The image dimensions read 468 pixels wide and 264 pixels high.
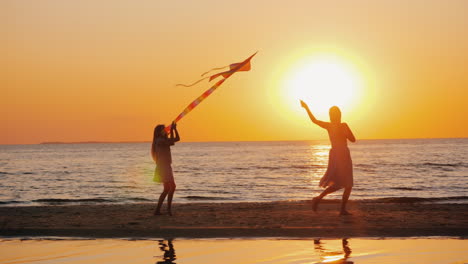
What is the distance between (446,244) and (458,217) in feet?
12.6

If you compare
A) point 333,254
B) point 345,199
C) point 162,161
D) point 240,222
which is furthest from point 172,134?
point 333,254

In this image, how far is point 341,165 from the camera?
13750 millimetres

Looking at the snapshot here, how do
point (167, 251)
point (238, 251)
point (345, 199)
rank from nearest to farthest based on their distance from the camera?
point (238, 251), point (167, 251), point (345, 199)

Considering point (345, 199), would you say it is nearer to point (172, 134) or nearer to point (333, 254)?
point (172, 134)

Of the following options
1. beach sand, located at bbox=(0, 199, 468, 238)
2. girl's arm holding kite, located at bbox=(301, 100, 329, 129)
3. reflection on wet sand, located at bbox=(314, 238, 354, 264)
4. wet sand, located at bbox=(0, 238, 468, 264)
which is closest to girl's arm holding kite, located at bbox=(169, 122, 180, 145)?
beach sand, located at bbox=(0, 199, 468, 238)

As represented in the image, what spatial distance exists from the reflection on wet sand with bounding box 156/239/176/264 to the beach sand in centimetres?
77

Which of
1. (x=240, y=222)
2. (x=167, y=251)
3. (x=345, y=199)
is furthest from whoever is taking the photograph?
(x=345, y=199)

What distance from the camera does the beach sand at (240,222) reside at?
1130 cm

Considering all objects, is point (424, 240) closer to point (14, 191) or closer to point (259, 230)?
point (259, 230)

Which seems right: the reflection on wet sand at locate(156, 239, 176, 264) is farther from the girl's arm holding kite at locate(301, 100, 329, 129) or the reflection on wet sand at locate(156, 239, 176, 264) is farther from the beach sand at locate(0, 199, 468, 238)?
the girl's arm holding kite at locate(301, 100, 329, 129)

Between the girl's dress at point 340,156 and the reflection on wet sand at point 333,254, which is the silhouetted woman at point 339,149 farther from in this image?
the reflection on wet sand at point 333,254

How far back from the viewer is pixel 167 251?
963 centimetres

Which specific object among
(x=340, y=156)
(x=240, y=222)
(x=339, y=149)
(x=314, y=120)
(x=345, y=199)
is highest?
(x=314, y=120)

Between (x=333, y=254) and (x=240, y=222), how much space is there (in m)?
4.19
